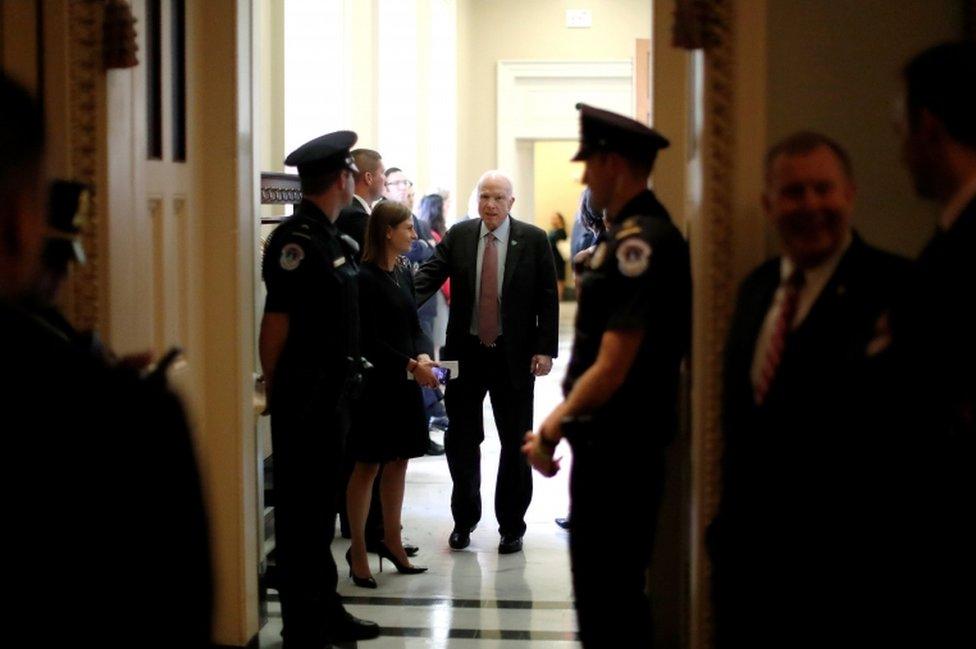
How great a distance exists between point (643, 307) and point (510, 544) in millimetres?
2753

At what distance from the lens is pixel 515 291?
5.45m

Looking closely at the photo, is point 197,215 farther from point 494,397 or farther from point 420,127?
point 420,127

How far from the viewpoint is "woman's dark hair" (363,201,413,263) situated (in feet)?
15.7

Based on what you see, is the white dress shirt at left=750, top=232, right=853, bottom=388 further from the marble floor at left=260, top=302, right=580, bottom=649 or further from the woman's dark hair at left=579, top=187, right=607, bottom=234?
the woman's dark hair at left=579, top=187, right=607, bottom=234

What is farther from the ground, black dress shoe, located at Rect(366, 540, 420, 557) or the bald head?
the bald head

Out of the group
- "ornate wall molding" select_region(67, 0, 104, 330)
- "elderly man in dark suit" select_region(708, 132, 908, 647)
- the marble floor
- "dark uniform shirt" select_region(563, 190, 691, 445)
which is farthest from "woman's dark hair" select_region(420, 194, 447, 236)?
"elderly man in dark suit" select_region(708, 132, 908, 647)

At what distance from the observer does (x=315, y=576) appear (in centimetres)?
390

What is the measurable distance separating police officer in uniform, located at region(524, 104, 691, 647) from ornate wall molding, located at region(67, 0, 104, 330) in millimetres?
1163

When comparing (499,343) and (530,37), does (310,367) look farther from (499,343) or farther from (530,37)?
(530,37)

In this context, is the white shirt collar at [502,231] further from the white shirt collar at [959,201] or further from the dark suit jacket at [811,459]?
the white shirt collar at [959,201]

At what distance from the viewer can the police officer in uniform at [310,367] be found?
3777 mm

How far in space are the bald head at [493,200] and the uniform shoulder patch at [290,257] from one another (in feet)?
6.26

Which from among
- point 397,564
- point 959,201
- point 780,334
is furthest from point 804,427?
point 397,564

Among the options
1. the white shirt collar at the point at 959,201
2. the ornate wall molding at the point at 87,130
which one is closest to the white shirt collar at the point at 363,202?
the ornate wall molding at the point at 87,130
